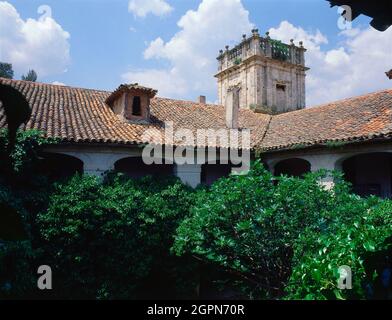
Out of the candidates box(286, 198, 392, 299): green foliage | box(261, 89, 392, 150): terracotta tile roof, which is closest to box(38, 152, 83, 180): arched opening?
box(261, 89, 392, 150): terracotta tile roof

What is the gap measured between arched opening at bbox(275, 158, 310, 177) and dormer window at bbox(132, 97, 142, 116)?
234 inches

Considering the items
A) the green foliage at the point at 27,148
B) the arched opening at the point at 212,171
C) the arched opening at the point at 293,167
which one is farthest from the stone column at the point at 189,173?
the green foliage at the point at 27,148

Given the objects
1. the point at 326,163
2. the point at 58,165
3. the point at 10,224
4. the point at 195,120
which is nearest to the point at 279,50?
the point at 195,120

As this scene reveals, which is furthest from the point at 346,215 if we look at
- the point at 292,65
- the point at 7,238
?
the point at 292,65

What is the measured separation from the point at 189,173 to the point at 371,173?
6.38 m

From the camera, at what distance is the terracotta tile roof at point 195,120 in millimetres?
10938

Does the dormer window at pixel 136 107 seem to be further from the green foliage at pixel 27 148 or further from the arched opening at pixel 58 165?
the green foliage at pixel 27 148

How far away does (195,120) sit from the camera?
48.5 feet

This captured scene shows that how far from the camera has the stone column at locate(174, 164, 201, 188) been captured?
39.5ft

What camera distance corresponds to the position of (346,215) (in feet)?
22.0

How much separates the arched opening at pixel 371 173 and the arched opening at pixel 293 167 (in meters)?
1.64

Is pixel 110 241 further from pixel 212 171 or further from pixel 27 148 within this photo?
pixel 212 171
